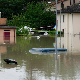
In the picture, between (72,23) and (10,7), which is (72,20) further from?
(10,7)

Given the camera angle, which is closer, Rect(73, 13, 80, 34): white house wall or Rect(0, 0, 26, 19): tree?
Rect(73, 13, 80, 34): white house wall

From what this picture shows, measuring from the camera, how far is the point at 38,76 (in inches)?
595

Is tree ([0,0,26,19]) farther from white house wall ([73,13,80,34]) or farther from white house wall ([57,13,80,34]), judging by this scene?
white house wall ([73,13,80,34])

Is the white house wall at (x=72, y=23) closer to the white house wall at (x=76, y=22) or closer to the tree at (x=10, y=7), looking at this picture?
the white house wall at (x=76, y=22)

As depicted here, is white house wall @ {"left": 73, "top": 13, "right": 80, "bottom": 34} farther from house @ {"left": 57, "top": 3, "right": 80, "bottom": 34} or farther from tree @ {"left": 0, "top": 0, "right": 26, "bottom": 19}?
tree @ {"left": 0, "top": 0, "right": 26, "bottom": 19}

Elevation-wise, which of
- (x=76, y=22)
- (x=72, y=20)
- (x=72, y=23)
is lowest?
(x=72, y=23)

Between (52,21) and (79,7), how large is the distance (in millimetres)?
11560

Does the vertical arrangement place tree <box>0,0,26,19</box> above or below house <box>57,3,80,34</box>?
above

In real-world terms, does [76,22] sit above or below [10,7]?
below

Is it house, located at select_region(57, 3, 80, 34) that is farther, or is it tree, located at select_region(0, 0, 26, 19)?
tree, located at select_region(0, 0, 26, 19)

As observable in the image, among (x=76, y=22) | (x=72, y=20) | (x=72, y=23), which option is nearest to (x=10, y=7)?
(x=72, y=20)

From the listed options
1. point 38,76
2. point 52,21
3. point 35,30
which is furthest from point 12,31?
point 38,76

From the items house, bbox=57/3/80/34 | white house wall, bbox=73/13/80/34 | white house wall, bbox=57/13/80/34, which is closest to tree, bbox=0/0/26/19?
house, bbox=57/3/80/34

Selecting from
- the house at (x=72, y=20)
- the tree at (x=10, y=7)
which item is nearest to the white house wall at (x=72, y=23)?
the house at (x=72, y=20)
